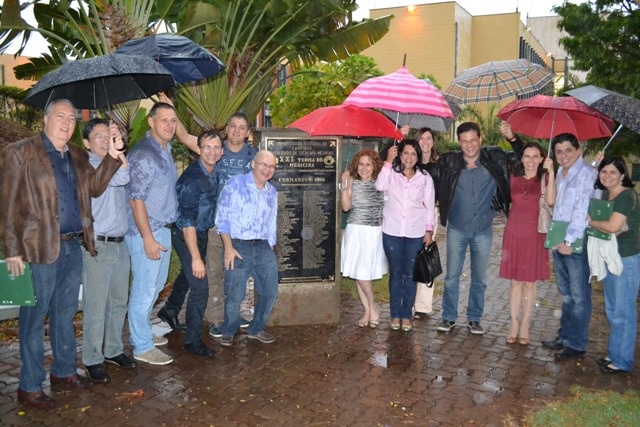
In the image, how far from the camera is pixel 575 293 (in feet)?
18.8

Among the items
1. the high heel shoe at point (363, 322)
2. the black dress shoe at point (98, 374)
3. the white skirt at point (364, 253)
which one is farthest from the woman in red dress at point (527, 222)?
the black dress shoe at point (98, 374)

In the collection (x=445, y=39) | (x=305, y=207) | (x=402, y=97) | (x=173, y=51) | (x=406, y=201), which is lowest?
(x=305, y=207)

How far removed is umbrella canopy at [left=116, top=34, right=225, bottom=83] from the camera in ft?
16.5

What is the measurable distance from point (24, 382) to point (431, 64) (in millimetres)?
32580

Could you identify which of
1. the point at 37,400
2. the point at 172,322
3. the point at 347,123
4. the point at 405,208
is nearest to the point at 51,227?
the point at 37,400

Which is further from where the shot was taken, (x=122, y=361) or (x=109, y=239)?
(x=122, y=361)

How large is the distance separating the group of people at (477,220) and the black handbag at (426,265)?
0.22 ft

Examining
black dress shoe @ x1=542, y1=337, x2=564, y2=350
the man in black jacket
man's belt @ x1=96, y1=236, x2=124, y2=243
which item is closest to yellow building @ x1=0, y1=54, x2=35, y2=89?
man's belt @ x1=96, y1=236, x2=124, y2=243

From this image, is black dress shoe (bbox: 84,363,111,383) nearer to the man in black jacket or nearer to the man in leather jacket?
the man in leather jacket

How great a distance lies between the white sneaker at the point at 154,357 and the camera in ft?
17.6

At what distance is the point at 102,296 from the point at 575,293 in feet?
14.9

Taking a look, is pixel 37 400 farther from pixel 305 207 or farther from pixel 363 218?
pixel 363 218

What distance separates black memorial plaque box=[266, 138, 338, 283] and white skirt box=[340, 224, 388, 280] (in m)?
0.32

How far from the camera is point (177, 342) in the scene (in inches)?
238
